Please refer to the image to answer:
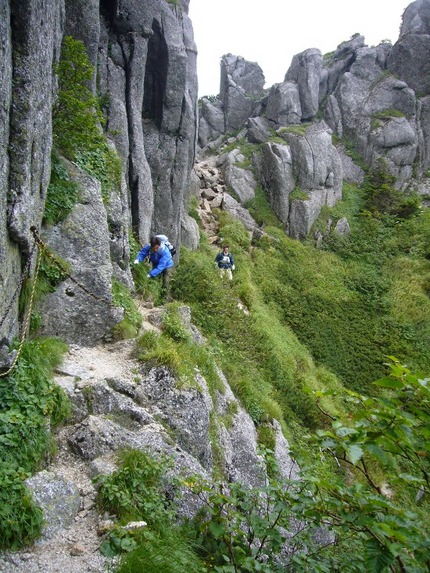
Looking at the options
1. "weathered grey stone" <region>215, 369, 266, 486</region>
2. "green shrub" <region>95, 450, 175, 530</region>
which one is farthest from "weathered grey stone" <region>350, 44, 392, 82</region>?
"green shrub" <region>95, 450, 175, 530</region>

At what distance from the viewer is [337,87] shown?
1628 inches

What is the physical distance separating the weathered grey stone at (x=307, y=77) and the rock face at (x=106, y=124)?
1958 centimetres

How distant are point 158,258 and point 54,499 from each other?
9.43 m

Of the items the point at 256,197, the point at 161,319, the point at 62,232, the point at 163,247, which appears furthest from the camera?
the point at 256,197

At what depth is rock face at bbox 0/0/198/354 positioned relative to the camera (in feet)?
21.6

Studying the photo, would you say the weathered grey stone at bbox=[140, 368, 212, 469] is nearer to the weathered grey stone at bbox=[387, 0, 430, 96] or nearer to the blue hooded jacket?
the blue hooded jacket

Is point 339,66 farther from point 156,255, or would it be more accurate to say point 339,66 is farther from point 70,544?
point 70,544

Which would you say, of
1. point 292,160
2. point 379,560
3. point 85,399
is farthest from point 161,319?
point 292,160

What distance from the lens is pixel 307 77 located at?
1610 inches

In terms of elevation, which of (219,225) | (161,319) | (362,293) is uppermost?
(219,225)

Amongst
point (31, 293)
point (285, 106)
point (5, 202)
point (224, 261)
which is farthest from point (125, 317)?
point (285, 106)

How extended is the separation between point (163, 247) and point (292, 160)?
76.1ft

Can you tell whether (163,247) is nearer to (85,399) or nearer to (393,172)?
(85,399)

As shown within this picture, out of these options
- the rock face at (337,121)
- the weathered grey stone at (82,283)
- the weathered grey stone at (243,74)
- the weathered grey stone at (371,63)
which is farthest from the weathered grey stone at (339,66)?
the weathered grey stone at (82,283)
